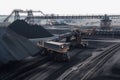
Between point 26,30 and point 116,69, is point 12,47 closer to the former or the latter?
point 116,69

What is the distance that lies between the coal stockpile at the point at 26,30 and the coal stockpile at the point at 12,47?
54.6 feet

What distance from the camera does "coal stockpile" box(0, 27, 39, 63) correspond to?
32219 mm

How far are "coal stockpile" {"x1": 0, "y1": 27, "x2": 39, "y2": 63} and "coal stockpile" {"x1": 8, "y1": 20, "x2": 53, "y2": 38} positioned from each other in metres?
16.7

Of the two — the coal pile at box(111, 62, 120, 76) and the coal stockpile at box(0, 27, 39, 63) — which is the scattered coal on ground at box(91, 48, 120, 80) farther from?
the coal stockpile at box(0, 27, 39, 63)

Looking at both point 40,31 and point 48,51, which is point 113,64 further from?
point 40,31

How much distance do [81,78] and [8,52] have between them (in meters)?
10.5

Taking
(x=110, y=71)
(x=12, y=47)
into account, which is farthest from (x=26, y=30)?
(x=110, y=71)

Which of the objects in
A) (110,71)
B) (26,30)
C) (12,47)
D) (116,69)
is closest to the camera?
(110,71)

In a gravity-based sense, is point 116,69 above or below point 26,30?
below

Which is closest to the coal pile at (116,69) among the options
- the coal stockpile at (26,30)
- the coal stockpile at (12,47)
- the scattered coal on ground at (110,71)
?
the scattered coal on ground at (110,71)

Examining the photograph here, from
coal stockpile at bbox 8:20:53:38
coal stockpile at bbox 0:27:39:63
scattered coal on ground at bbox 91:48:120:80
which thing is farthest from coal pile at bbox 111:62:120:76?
coal stockpile at bbox 8:20:53:38

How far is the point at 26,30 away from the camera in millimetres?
61719

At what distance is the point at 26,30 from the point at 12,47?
27.0 meters

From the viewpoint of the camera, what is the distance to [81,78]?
2853 centimetres
